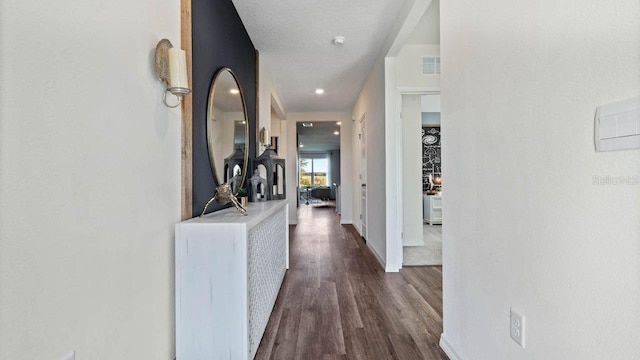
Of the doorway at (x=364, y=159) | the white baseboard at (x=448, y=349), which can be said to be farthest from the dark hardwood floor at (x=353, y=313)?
the doorway at (x=364, y=159)

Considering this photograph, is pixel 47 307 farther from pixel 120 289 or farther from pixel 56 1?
pixel 56 1

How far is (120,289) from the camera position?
1.10 meters

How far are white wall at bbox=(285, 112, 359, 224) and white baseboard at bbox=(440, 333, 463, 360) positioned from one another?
4991mm

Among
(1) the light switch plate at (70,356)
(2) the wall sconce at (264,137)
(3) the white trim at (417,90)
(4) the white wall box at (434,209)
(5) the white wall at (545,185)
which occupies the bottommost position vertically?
(4) the white wall box at (434,209)

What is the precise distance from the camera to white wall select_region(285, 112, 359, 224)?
6855mm

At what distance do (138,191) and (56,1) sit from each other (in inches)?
26.0

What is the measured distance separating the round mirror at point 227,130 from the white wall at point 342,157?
157 inches

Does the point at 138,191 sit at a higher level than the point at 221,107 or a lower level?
lower

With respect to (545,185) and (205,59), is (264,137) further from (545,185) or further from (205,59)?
(545,185)

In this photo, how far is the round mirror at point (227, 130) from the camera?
2010mm

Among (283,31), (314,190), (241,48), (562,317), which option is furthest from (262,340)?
(314,190)

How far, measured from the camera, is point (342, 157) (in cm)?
715

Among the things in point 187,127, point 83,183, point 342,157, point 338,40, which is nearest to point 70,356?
point 83,183

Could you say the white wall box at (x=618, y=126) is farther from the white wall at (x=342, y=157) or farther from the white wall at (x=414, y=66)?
the white wall at (x=342, y=157)
